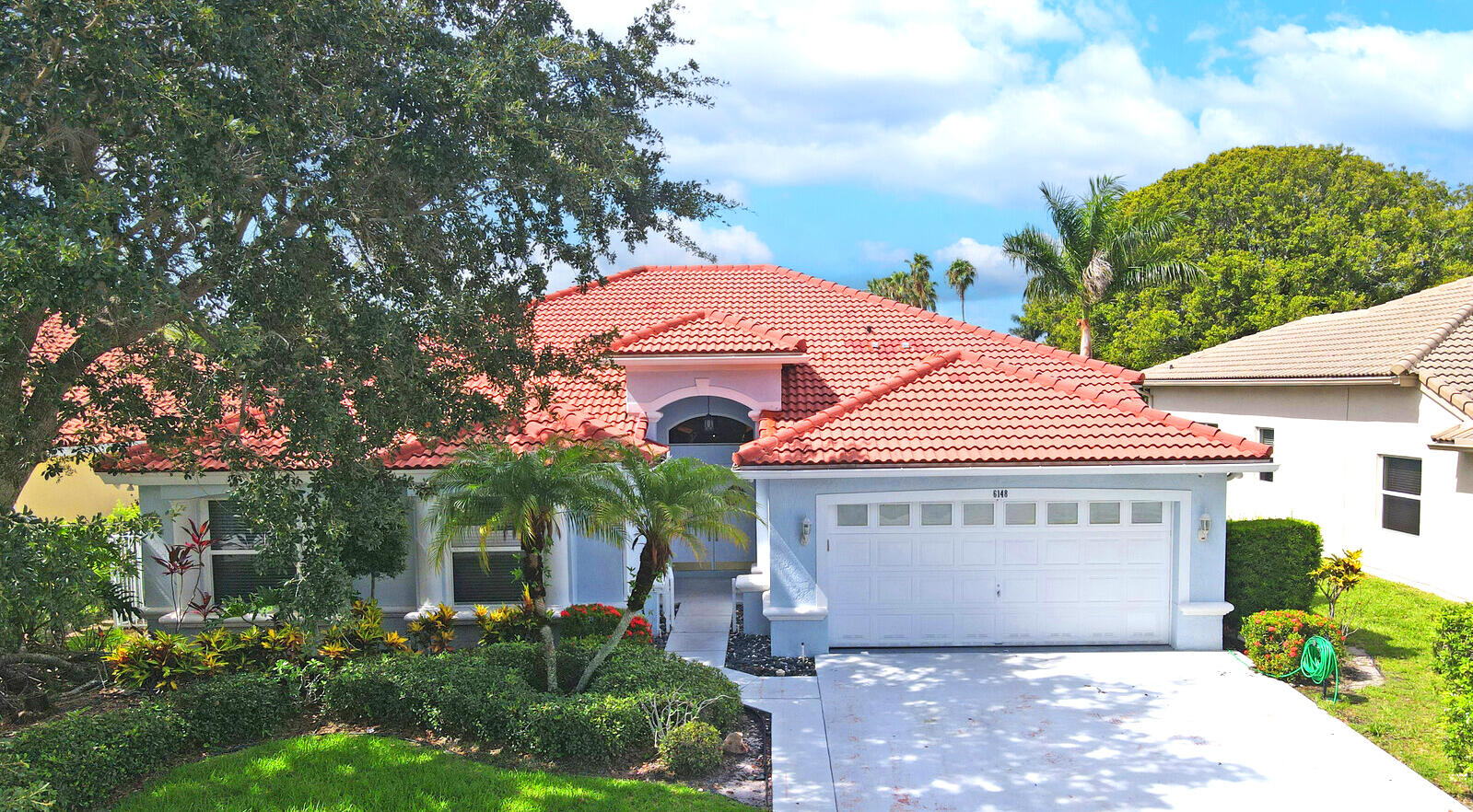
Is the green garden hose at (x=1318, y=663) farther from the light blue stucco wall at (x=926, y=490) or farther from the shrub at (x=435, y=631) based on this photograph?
the shrub at (x=435, y=631)

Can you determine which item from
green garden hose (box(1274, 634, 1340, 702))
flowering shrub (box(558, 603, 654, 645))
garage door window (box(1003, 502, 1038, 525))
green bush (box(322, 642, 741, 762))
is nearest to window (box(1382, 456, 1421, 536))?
green garden hose (box(1274, 634, 1340, 702))

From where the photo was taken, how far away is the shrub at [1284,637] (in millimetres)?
10469

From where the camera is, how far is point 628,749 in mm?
8414

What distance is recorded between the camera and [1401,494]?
1556cm

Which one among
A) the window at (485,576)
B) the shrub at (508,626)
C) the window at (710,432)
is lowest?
the shrub at (508,626)

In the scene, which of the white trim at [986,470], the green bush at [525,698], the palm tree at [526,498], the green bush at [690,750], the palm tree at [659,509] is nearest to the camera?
the green bush at [690,750]

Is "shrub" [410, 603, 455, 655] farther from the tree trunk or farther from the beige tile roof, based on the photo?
the beige tile roof

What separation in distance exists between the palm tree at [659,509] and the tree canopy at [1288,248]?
2259 cm

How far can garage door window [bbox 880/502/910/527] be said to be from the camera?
11805 millimetres

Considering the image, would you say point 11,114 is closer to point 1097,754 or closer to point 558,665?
point 558,665

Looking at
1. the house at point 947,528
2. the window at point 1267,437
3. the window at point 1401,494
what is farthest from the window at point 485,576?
the window at point 1267,437

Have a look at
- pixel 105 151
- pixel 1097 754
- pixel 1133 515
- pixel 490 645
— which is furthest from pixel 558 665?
pixel 1133 515

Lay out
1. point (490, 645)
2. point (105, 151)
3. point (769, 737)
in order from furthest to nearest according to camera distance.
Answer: point (490, 645) < point (769, 737) < point (105, 151)

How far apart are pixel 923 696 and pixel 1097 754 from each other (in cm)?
208
